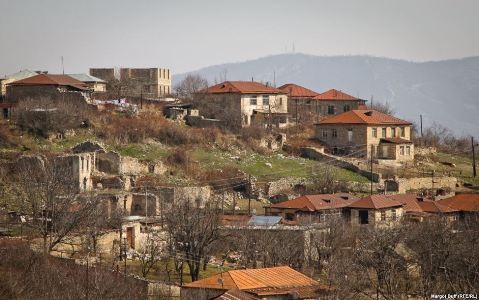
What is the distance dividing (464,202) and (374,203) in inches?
243

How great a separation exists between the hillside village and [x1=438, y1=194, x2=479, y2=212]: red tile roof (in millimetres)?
106

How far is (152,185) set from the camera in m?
54.2

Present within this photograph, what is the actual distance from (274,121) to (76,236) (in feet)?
87.2

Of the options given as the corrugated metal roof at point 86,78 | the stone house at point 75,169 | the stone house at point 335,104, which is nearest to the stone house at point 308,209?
the stone house at point 75,169

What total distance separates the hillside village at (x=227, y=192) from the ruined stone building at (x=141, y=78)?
0.13 m

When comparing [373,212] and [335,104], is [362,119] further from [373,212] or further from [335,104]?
[373,212]

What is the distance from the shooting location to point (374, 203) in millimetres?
54375

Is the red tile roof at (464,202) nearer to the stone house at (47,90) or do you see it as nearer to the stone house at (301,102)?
the stone house at (301,102)

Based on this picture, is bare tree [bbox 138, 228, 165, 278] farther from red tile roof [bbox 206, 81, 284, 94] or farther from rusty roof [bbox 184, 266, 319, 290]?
red tile roof [bbox 206, 81, 284, 94]

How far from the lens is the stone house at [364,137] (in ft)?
220

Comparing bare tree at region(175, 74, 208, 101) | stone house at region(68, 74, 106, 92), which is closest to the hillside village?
stone house at region(68, 74, 106, 92)

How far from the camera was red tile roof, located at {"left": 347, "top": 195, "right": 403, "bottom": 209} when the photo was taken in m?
54.2

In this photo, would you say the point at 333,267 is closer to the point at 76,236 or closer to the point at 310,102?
the point at 76,236

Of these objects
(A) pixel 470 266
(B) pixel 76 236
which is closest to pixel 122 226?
(B) pixel 76 236
